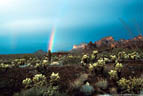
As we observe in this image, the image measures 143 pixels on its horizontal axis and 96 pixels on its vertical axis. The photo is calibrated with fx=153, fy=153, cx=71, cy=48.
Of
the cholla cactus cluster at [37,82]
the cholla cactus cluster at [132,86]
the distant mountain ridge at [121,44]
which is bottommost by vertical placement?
the cholla cactus cluster at [132,86]

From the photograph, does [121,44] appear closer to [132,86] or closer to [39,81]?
[132,86]

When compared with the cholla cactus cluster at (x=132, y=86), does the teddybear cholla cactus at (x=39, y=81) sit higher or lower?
higher

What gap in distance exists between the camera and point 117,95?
6.74 metres

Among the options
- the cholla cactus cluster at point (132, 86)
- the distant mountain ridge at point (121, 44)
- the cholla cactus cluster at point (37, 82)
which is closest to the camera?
the cholla cactus cluster at point (132, 86)

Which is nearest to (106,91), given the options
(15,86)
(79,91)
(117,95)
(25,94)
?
(117,95)

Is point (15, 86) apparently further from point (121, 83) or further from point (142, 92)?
point (142, 92)

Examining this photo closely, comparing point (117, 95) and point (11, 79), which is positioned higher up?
point (11, 79)

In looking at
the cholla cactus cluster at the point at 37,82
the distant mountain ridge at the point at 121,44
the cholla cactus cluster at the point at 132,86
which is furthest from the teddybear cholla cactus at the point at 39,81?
the distant mountain ridge at the point at 121,44

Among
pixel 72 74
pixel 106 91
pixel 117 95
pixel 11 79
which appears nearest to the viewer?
pixel 117 95

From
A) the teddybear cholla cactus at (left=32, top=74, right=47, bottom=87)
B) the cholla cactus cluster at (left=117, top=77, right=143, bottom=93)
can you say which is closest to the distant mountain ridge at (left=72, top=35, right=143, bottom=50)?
the cholla cactus cluster at (left=117, top=77, right=143, bottom=93)

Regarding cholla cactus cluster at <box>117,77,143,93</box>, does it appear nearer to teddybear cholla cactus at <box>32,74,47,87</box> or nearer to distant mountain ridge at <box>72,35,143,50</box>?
teddybear cholla cactus at <box>32,74,47,87</box>

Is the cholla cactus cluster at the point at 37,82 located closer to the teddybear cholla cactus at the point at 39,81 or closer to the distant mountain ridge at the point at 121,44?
the teddybear cholla cactus at the point at 39,81

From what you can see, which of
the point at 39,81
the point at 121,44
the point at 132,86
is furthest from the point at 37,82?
the point at 121,44

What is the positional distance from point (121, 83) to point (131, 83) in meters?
0.55
